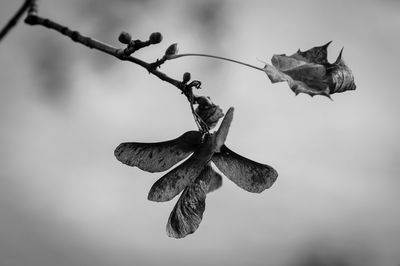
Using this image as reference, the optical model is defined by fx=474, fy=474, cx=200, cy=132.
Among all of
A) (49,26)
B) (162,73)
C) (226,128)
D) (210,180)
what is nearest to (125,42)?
(162,73)

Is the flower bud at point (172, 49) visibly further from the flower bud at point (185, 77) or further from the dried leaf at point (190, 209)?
the dried leaf at point (190, 209)

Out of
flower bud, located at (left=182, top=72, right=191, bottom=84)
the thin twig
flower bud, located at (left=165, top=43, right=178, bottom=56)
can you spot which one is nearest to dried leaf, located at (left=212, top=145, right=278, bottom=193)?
flower bud, located at (left=182, top=72, right=191, bottom=84)

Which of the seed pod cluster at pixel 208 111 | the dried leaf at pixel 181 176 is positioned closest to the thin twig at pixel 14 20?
the seed pod cluster at pixel 208 111

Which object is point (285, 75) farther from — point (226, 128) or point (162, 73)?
point (162, 73)

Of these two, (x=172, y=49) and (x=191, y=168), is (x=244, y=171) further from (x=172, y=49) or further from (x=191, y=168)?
(x=172, y=49)

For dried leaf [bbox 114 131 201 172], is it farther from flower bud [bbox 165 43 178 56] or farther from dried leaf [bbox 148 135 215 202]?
flower bud [bbox 165 43 178 56]

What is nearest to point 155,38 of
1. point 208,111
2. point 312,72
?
point 208,111
